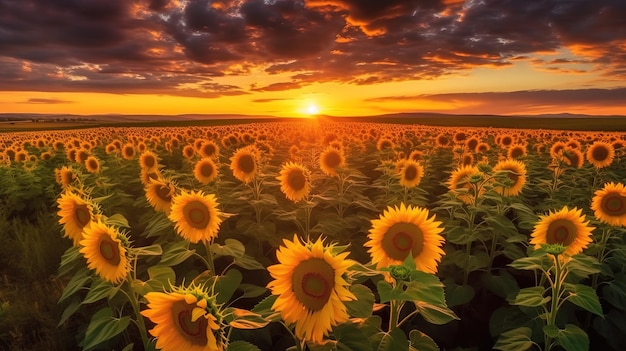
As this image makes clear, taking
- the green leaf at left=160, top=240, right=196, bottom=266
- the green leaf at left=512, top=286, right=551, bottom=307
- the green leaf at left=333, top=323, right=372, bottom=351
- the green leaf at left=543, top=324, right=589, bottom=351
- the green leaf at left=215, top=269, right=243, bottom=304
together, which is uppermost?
the green leaf at left=333, top=323, right=372, bottom=351

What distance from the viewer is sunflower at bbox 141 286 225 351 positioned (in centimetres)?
201

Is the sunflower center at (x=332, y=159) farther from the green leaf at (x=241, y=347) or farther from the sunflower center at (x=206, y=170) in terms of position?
the green leaf at (x=241, y=347)

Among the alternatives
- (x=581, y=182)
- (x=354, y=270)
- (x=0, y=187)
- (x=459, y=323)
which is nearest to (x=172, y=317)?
(x=354, y=270)

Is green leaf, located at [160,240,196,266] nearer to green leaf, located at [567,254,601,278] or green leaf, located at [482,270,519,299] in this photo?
green leaf, located at [567,254,601,278]

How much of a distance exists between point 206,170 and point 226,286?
13.4 ft

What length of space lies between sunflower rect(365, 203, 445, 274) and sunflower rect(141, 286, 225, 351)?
1.35m

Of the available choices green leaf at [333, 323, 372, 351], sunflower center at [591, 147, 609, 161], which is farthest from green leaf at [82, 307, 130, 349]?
sunflower center at [591, 147, 609, 161]

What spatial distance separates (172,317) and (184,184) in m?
5.89

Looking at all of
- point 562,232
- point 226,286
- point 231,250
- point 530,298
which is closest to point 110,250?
point 226,286

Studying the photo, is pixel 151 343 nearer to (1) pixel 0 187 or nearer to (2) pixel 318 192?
(2) pixel 318 192

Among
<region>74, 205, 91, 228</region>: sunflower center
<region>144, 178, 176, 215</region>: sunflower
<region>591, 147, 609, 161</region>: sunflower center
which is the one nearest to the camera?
<region>74, 205, 91, 228</region>: sunflower center

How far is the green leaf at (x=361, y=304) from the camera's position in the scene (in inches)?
90.7

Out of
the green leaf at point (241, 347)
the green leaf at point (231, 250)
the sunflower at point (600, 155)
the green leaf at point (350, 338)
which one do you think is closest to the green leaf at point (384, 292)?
the green leaf at point (350, 338)

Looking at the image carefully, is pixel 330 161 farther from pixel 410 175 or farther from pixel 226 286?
pixel 226 286
